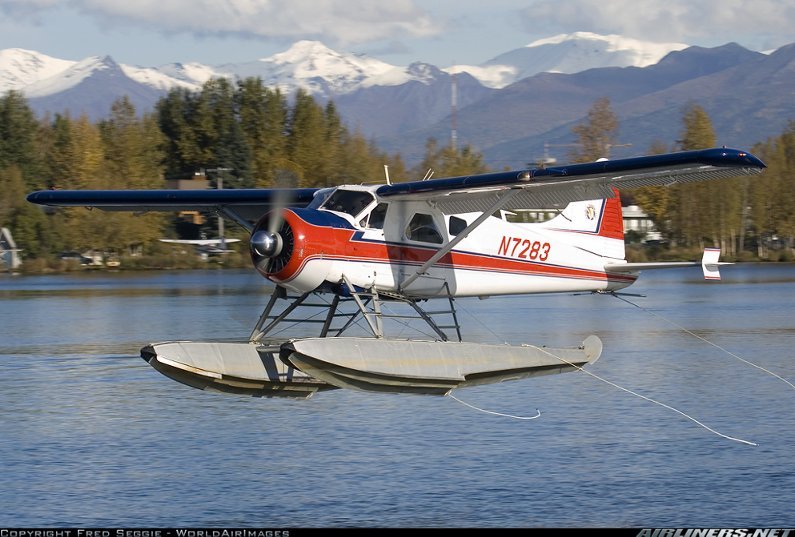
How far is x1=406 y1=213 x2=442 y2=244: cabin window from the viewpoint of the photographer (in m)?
13.4

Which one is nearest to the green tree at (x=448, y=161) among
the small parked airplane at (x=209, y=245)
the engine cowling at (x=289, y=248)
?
the small parked airplane at (x=209, y=245)

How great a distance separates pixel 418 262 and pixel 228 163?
7244 centimetres

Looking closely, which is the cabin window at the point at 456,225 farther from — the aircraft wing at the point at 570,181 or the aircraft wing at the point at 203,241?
the aircraft wing at the point at 203,241

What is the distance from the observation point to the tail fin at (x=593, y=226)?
1518 centimetres

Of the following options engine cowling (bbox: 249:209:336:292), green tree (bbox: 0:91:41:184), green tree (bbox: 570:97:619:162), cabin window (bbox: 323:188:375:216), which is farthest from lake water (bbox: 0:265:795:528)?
green tree (bbox: 570:97:619:162)

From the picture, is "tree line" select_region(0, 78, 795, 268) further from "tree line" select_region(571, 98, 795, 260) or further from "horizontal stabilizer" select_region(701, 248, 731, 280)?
"horizontal stabilizer" select_region(701, 248, 731, 280)

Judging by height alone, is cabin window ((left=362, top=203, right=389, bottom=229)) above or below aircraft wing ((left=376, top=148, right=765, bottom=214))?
below

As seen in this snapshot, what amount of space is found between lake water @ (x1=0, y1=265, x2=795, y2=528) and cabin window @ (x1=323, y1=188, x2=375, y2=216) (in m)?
2.46

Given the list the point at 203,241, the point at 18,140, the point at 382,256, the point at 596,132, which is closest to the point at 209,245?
the point at 203,241

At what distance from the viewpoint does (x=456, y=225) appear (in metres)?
13.8

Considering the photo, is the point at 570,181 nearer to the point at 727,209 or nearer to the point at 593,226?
the point at 593,226

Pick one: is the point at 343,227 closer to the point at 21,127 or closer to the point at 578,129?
the point at 21,127

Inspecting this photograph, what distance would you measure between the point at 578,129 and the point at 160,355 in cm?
9423

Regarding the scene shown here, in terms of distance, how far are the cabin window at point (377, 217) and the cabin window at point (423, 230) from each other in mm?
383
